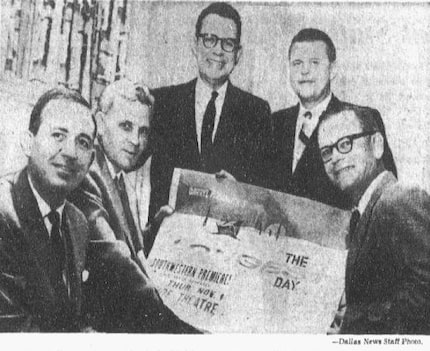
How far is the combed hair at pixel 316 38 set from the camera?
2258 millimetres

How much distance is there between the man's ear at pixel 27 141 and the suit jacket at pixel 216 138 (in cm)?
44

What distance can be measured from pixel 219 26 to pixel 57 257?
3.39ft

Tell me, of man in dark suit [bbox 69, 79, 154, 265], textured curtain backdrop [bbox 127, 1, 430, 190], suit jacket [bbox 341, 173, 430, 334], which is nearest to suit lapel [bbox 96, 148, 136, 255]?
man in dark suit [bbox 69, 79, 154, 265]

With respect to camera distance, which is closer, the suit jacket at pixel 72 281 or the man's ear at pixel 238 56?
the suit jacket at pixel 72 281

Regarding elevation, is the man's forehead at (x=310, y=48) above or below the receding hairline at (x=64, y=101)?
above

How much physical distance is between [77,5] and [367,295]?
151 centimetres

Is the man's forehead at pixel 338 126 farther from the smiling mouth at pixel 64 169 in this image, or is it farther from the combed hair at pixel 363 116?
the smiling mouth at pixel 64 169

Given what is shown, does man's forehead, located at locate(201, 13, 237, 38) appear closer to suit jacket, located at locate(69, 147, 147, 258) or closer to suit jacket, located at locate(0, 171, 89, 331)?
suit jacket, located at locate(69, 147, 147, 258)

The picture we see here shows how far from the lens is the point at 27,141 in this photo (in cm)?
221

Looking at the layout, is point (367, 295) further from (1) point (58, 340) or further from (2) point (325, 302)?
(1) point (58, 340)

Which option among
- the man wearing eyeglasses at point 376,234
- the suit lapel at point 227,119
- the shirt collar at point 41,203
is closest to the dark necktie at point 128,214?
the shirt collar at point 41,203

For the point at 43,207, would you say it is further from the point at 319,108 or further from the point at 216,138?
the point at 319,108

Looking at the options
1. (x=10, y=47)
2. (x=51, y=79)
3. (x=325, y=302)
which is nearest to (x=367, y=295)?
(x=325, y=302)

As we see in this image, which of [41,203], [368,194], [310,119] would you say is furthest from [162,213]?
[368,194]
